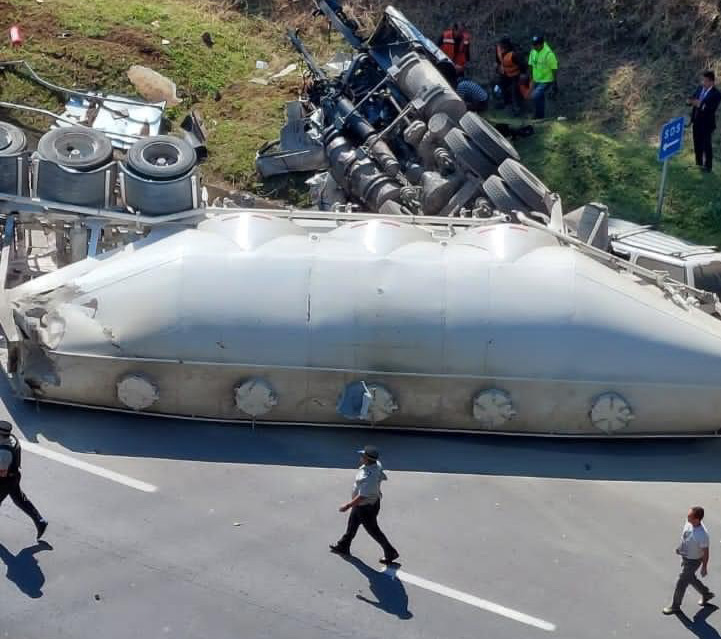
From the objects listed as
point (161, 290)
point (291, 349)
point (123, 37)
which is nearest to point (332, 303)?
point (291, 349)

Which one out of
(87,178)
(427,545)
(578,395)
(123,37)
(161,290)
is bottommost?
(427,545)

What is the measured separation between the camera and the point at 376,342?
39.7 feet

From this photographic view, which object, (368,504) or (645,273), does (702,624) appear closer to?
(368,504)

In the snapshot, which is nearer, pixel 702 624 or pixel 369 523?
pixel 702 624

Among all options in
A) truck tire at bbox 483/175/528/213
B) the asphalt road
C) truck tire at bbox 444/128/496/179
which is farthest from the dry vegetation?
the asphalt road

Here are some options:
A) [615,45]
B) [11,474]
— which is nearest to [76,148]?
[11,474]

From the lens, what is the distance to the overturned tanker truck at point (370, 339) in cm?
1210

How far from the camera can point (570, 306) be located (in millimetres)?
12188

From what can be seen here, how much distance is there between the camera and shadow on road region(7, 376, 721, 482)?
12.3 metres

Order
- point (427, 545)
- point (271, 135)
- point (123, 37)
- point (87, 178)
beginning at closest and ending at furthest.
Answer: point (427, 545) < point (87, 178) < point (271, 135) < point (123, 37)

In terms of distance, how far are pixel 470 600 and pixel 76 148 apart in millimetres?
6539

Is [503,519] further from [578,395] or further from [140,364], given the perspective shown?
[140,364]

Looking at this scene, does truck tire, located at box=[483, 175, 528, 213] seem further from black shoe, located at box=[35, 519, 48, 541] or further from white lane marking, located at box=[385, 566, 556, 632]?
black shoe, located at box=[35, 519, 48, 541]

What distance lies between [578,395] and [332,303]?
8.00 ft
